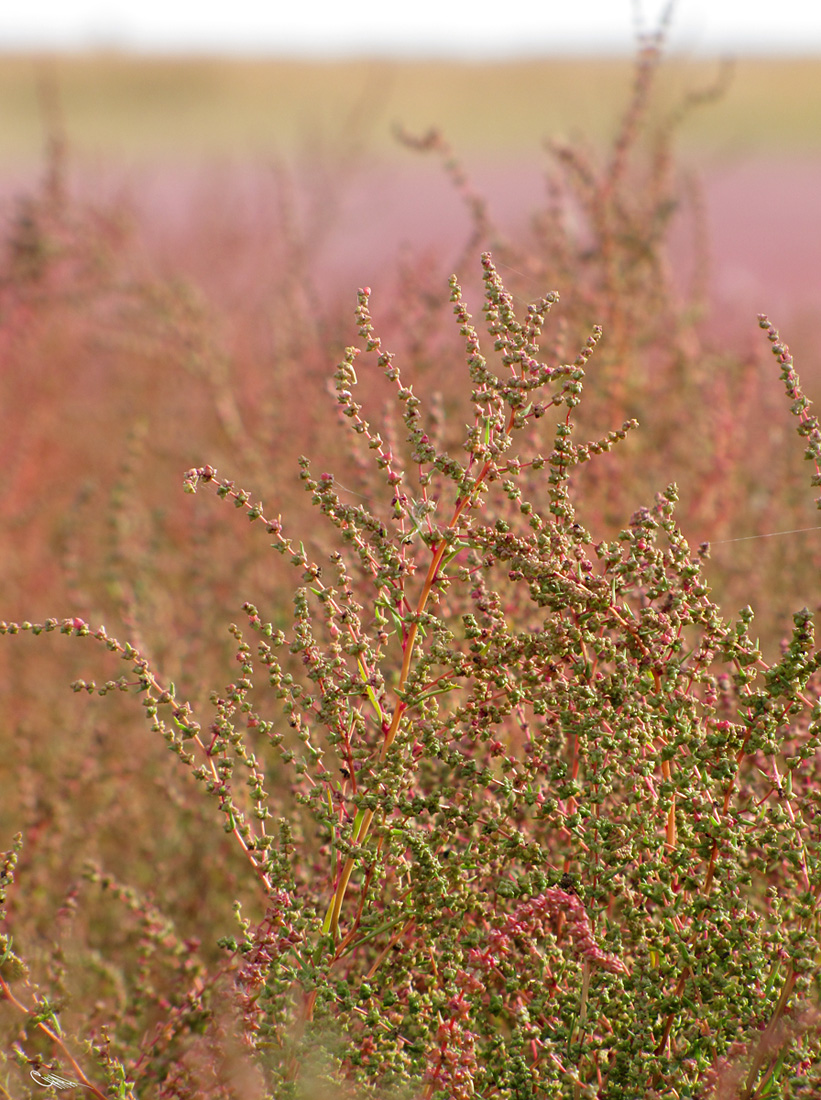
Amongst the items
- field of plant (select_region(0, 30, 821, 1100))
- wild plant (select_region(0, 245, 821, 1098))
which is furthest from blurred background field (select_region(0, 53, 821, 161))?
wild plant (select_region(0, 245, 821, 1098))

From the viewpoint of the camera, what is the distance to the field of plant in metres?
1.15

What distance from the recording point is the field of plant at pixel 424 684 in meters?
1.15

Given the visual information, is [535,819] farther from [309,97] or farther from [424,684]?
[309,97]

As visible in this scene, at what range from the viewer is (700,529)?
3055 millimetres

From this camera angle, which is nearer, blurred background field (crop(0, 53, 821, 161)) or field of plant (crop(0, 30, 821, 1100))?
field of plant (crop(0, 30, 821, 1100))

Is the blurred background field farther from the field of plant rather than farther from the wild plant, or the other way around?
the wild plant

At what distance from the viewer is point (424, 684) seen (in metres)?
1.18

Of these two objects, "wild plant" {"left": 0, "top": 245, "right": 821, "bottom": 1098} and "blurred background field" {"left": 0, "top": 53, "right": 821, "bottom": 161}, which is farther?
"blurred background field" {"left": 0, "top": 53, "right": 821, "bottom": 161}

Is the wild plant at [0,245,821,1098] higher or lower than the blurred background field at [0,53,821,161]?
lower

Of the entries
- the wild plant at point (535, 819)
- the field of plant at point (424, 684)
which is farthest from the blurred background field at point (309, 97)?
the wild plant at point (535, 819)

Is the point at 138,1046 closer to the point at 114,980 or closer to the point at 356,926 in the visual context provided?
the point at 114,980

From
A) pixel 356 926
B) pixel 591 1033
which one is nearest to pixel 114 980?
pixel 356 926

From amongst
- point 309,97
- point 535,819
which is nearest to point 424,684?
point 535,819

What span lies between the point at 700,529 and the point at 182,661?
149 centimetres
